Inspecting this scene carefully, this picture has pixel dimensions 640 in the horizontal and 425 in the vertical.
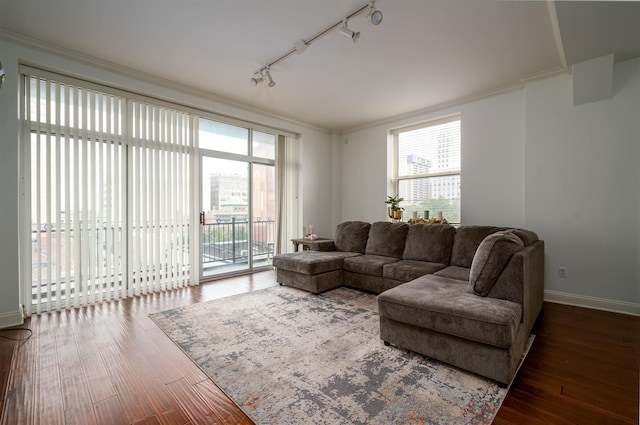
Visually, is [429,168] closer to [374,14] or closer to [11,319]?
[374,14]

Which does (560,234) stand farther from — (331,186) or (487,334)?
(331,186)

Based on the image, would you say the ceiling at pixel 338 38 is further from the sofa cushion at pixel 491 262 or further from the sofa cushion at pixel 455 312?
the sofa cushion at pixel 455 312

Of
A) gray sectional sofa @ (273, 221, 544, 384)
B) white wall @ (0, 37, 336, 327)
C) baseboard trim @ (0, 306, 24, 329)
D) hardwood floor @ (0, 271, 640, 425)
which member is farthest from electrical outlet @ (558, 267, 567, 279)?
baseboard trim @ (0, 306, 24, 329)

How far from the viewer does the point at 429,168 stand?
4855mm

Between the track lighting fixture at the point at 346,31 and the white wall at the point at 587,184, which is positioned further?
the white wall at the point at 587,184

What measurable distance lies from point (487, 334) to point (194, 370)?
78.3 inches

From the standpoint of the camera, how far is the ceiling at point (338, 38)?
2.34 meters

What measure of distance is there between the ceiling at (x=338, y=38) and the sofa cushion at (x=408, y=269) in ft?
7.85

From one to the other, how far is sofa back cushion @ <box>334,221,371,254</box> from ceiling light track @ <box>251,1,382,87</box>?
250 centimetres

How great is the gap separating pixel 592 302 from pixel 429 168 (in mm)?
2729

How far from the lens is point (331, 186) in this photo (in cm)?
623

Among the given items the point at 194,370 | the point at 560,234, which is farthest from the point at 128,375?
the point at 560,234

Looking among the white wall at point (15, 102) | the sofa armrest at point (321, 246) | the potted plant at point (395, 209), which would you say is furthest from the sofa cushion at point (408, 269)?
the white wall at point (15, 102)

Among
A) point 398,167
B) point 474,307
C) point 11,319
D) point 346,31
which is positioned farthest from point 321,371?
point 398,167
